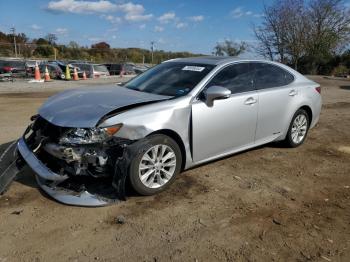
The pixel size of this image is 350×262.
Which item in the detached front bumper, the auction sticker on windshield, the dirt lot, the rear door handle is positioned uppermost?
the auction sticker on windshield

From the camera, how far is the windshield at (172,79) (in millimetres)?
4930

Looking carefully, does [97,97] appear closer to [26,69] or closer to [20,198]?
[20,198]

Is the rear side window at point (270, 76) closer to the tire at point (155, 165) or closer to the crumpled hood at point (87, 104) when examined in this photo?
the crumpled hood at point (87, 104)

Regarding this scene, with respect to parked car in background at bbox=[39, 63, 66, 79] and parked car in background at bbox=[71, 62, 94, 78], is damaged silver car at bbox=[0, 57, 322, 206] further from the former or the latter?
parked car in background at bbox=[71, 62, 94, 78]

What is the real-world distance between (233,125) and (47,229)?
2704mm

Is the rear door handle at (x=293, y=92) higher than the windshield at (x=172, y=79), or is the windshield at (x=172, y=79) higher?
the windshield at (x=172, y=79)

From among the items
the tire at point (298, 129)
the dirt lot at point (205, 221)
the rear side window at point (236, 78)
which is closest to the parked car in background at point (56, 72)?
the tire at point (298, 129)

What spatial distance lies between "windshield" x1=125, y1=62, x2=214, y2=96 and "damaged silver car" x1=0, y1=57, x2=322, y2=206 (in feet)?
Answer: 0.05

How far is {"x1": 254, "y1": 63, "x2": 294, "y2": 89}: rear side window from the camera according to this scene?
5.67 meters

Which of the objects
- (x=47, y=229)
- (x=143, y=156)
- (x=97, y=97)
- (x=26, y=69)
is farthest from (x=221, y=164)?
(x=26, y=69)

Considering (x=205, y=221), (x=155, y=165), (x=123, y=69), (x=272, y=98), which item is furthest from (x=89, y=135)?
(x=123, y=69)

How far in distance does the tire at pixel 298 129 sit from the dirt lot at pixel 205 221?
35.4 inches

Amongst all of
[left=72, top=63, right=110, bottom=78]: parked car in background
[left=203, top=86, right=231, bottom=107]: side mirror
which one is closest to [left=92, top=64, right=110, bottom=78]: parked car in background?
[left=72, top=63, right=110, bottom=78]: parked car in background

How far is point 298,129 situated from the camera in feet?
21.2
